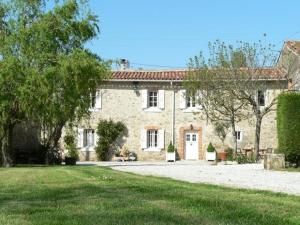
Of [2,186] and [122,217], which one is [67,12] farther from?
[122,217]

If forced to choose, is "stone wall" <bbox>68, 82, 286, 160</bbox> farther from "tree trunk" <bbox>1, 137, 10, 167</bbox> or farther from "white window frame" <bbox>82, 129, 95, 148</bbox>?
"tree trunk" <bbox>1, 137, 10, 167</bbox>

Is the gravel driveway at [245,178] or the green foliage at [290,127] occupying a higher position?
the green foliage at [290,127]

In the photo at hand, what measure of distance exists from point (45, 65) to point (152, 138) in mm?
14962

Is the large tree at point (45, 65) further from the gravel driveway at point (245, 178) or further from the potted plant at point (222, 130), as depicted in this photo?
the potted plant at point (222, 130)

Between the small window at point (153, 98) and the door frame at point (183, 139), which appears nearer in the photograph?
the door frame at point (183, 139)

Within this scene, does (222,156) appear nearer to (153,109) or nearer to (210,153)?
(210,153)

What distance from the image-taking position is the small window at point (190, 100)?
116 feet

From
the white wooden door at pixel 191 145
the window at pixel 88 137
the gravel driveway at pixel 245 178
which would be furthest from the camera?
Result: the window at pixel 88 137

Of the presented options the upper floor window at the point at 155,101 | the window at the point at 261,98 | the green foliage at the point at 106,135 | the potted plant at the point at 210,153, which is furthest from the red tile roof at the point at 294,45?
the green foliage at the point at 106,135

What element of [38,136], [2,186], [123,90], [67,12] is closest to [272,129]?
[123,90]

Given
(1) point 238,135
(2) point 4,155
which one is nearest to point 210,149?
(1) point 238,135

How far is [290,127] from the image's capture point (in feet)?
66.6

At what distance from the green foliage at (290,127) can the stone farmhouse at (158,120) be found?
649 inches

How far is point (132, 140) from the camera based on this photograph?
37.6 meters
